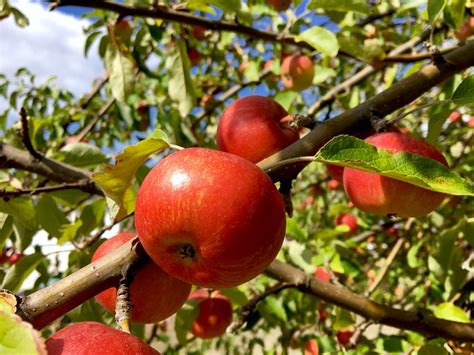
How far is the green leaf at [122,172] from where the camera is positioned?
841 millimetres

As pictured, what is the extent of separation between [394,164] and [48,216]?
1.17 meters

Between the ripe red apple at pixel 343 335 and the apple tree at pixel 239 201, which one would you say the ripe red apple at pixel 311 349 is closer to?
the apple tree at pixel 239 201

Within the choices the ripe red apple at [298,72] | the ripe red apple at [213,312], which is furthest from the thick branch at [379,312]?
the ripe red apple at [298,72]

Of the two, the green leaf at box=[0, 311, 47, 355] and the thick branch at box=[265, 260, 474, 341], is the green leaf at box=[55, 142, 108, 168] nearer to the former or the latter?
the thick branch at box=[265, 260, 474, 341]

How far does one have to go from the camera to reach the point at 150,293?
33.9 inches

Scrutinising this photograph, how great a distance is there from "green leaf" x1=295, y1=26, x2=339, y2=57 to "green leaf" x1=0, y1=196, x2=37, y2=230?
0.98m

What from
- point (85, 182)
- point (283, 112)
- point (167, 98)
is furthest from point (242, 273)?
point (167, 98)

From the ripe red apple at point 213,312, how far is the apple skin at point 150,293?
102 cm

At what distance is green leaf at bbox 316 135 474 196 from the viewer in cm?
71

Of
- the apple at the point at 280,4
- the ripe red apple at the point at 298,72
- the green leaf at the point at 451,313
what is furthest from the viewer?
the apple at the point at 280,4

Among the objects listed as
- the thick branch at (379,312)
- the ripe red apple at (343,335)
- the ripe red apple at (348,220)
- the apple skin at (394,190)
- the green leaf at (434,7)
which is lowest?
the ripe red apple at (348,220)

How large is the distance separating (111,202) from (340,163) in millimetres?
448

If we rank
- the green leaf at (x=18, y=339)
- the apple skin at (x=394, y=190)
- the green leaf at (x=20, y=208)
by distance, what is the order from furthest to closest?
the green leaf at (x=20, y=208)
the apple skin at (x=394, y=190)
the green leaf at (x=18, y=339)

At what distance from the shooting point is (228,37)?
3.03 meters
